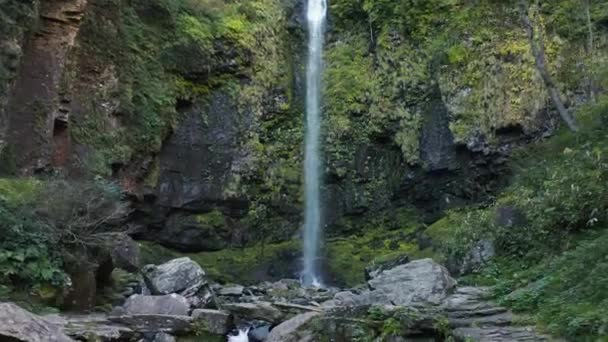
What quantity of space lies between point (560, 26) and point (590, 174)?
32.7 feet

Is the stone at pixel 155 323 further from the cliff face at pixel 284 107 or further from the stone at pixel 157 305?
the cliff face at pixel 284 107

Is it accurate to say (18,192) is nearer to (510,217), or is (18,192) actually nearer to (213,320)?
(213,320)

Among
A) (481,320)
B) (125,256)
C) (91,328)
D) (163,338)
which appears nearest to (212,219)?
(125,256)

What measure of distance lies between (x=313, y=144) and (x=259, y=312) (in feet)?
34.8

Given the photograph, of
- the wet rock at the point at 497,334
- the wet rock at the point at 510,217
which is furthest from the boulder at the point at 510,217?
the wet rock at the point at 497,334

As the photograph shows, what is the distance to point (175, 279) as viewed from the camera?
33.9 feet

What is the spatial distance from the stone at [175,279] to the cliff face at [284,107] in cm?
454

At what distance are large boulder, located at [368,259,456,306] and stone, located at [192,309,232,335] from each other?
2.34m

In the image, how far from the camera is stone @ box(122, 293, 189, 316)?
8.91 m

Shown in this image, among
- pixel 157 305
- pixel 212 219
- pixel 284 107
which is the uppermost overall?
pixel 284 107

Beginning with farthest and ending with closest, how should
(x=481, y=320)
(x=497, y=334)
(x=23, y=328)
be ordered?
(x=481, y=320), (x=497, y=334), (x=23, y=328)

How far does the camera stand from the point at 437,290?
9.70m

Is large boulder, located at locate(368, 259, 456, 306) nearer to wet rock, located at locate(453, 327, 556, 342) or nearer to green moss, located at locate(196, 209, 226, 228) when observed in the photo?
wet rock, located at locate(453, 327, 556, 342)

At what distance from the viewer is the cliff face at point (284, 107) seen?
52.4 ft
